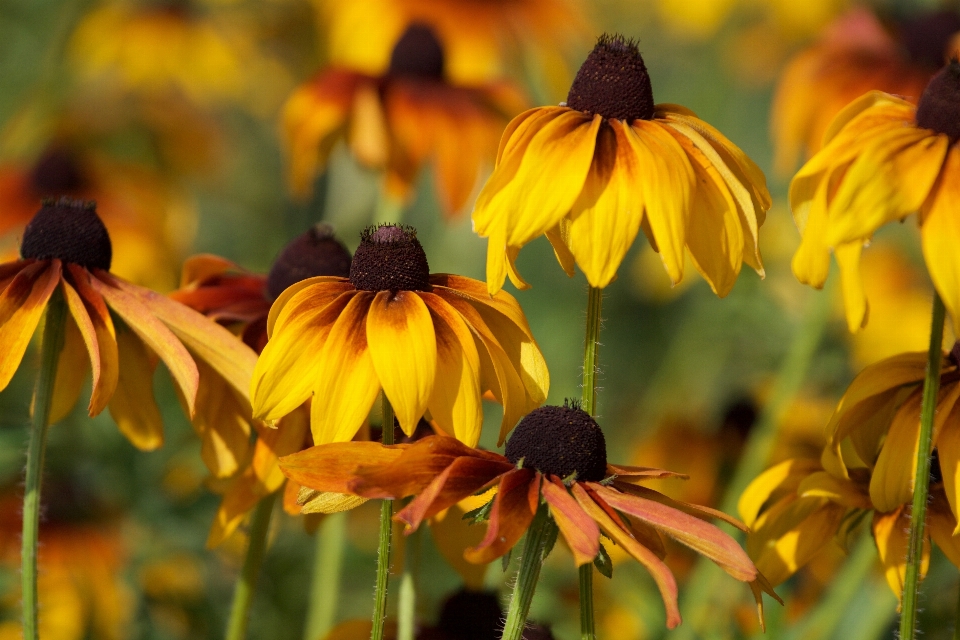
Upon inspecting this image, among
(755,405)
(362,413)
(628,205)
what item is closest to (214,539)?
(362,413)

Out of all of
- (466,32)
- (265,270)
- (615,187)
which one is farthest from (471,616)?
(265,270)

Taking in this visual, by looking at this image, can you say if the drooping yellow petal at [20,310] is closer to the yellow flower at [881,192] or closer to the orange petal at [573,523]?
Result: the orange petal at [573,523]

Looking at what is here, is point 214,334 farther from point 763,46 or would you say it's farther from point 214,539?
point 763,46

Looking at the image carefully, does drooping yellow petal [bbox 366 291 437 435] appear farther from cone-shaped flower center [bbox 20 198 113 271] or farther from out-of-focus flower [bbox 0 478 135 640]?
out-of-focus flower [bbox 0 478 135 640]

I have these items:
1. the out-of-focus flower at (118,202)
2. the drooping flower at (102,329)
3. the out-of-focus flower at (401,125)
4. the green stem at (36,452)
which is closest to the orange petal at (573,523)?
the drooping flower at (102,329)

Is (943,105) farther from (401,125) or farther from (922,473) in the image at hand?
(401,125)

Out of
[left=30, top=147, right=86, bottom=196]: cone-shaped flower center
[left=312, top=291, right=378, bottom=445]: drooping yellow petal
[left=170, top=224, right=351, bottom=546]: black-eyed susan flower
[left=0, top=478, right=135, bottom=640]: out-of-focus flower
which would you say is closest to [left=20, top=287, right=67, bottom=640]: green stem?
[left=170, top=224, right=351, bottom=546]: black-eyed susan flower
